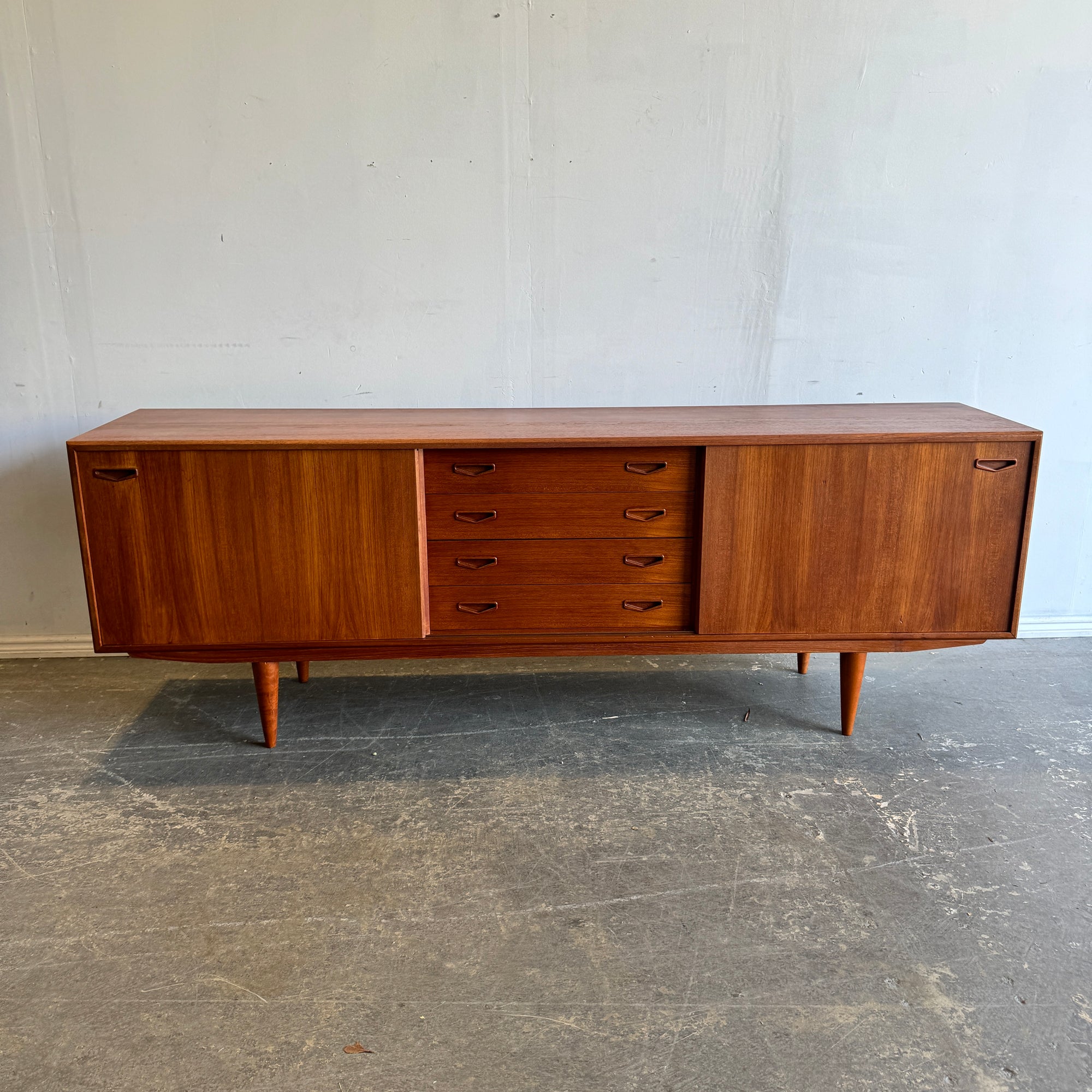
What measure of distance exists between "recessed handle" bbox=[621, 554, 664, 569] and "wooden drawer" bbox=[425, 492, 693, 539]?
0.06 m

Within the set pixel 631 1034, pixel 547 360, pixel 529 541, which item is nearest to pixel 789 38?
pixel 547 360

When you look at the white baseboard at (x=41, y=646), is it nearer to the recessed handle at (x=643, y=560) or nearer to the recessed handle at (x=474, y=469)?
the recessed handle at (x=474, y=469)

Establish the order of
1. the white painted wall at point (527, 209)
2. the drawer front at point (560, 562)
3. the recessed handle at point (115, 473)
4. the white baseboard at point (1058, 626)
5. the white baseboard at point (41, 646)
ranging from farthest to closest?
the white baseboard at point (1058, 626) < the white baseboard at point (41, 646) < the white painted wall at point (527, 209) < the drawer front at point (560, 562) < the recessed handle at point (115, 473)

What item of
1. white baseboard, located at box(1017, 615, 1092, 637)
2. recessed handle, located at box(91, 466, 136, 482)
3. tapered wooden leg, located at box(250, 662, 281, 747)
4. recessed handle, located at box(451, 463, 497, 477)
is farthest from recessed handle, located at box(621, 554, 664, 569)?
white baseboard, located at box(1017, 615, 1092, 637)

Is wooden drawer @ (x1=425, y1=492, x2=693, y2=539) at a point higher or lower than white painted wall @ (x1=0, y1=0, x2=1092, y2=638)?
lower

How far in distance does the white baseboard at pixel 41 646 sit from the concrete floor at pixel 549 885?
131mm

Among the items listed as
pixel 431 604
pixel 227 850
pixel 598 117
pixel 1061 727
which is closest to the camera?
pixel 227 850

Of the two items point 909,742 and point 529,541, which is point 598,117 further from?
point 909,742

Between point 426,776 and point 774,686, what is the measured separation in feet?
3.46

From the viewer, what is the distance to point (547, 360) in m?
2.64

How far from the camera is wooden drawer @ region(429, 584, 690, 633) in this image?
2.19m

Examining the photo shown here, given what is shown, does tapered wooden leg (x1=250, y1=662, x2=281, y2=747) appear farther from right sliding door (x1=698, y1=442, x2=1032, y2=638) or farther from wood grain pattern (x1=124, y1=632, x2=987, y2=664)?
right sliding door (x1=698, y1=442, x2=1032, y2=638)

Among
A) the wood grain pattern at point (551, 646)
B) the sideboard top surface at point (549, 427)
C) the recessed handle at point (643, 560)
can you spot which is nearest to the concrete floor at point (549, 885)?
the wood grain pattern at point (551, 646)

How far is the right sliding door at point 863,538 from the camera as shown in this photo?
2086 mm
